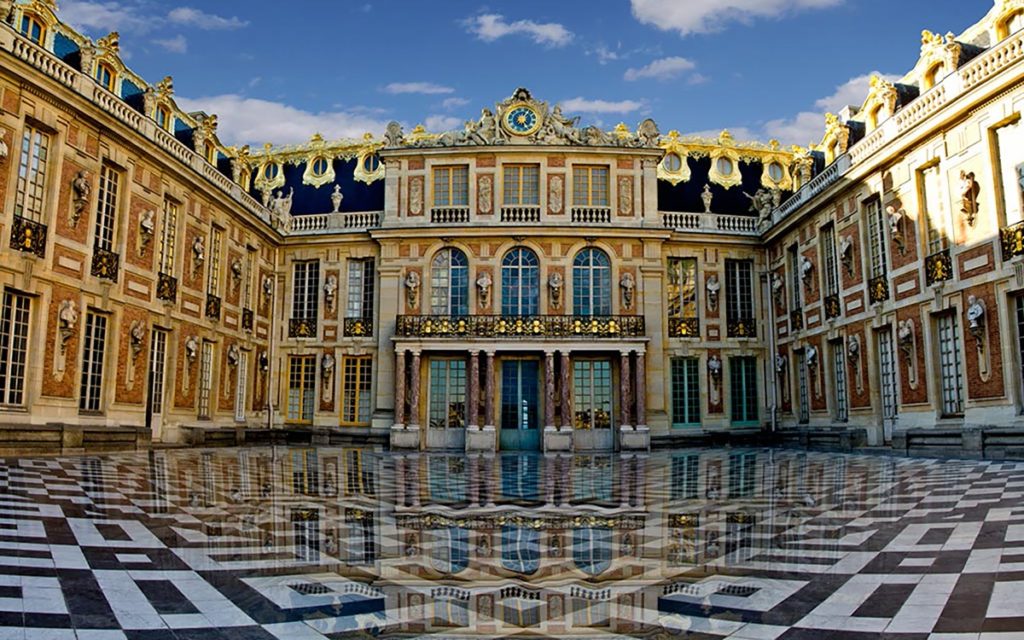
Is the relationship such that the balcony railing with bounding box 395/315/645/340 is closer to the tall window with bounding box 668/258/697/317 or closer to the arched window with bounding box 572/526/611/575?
the tall window with bounding box 668/258/697/317

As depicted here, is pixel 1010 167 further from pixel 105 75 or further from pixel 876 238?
pixel 105 75

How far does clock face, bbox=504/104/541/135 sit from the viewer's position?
2755cm

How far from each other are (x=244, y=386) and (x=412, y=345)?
597 centimetres

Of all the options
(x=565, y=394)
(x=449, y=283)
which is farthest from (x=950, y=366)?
(x=449, y=283)

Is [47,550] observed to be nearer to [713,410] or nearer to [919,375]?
[919,375]

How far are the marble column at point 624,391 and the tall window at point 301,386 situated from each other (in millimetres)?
11256

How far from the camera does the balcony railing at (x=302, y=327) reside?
92.2 feet

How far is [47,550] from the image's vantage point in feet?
17.7

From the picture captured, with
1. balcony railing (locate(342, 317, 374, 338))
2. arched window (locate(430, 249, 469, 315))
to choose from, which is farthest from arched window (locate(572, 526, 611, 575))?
balcony railing (locate(342, 317, 374, 338))

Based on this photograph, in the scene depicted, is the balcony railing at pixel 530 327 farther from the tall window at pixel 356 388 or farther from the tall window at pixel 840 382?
the tall window at pixel 840 382

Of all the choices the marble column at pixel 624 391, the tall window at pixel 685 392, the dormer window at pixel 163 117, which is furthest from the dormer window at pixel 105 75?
the tall window at pixel 685 392

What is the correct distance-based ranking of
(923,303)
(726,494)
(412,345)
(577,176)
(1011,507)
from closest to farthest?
(1011,507) < (726,494) < (923,303) < (412,345) < (577,176)

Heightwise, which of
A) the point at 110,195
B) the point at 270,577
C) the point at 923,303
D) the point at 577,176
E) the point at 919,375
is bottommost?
the point at 270,577

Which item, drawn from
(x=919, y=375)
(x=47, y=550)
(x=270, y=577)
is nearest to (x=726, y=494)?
(x=270, y=577)
